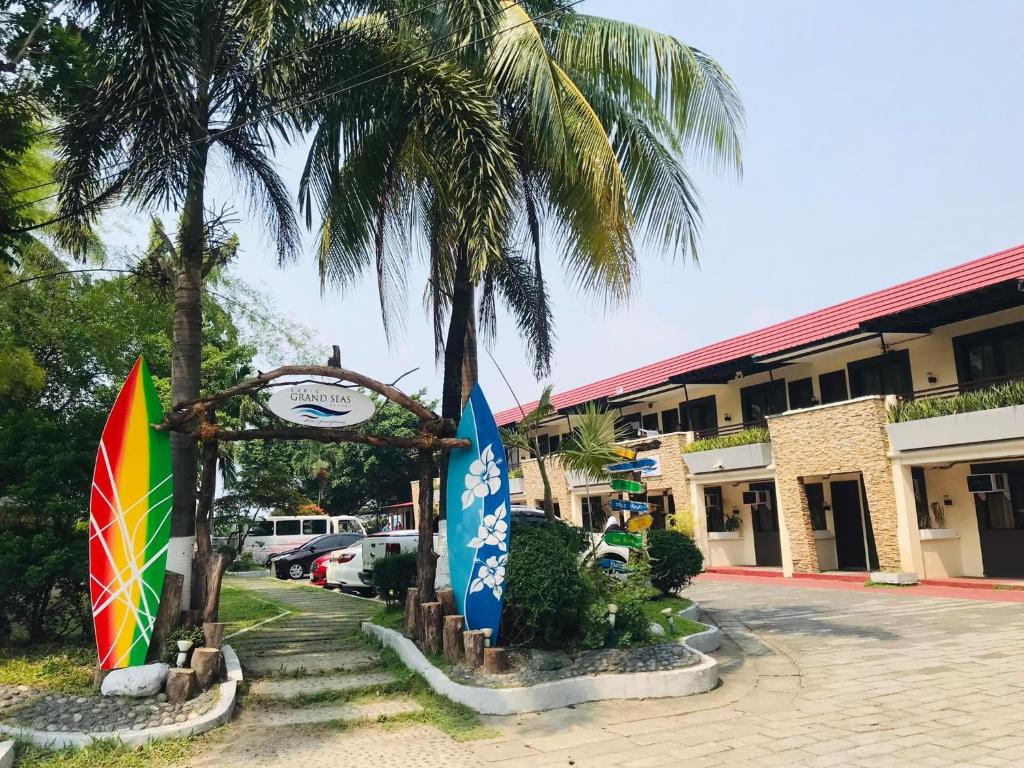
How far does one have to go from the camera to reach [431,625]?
864 centimetres

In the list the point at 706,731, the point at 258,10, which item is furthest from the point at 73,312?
the point at 706,731

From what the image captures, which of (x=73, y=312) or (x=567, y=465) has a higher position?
(x=73, y=312)

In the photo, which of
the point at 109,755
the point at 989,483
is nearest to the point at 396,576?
the point at 109,755

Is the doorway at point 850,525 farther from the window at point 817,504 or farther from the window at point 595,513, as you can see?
the window at point 595,513

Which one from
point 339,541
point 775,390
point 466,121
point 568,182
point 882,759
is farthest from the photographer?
point 339,541

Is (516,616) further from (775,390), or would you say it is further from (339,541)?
(339,541)

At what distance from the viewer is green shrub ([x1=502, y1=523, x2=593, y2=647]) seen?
311 inches


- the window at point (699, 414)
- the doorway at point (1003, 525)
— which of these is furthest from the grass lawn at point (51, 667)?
the window at point (699, 414)

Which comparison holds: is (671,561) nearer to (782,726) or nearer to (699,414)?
(782,726)

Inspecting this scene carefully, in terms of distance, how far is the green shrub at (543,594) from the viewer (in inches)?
311

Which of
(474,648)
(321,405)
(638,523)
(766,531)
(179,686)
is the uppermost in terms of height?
(321,405)

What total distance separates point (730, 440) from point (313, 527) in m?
16.8

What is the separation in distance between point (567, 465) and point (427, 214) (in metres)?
4.14

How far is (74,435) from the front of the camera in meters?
9.29
